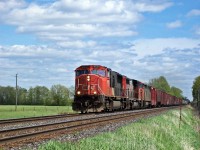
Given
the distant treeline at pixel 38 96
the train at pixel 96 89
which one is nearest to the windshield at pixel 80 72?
the train at pixel 96 89

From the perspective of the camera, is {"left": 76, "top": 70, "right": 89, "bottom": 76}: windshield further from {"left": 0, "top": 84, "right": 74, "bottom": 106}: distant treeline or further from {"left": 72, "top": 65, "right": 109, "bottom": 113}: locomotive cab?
{"left": 0, "top": 84, "right": 74, "bottom": 106}: distant treeline

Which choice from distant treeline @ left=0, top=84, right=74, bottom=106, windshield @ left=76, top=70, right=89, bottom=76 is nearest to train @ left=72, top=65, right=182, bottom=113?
windshield @ left=76, top=70, right=89, bottom=76

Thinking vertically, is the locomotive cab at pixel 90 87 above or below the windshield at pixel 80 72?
below

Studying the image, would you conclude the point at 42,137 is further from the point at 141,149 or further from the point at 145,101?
the point at 145,101

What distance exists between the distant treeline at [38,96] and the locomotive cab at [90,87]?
89990mm

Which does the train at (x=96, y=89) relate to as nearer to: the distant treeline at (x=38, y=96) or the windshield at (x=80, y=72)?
the windshield at (x=80, y=72)

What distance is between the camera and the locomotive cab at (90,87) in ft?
115

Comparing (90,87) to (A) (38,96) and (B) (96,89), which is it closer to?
(B) (96,89)

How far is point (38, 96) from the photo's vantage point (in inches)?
6663

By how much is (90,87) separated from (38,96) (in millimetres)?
136247

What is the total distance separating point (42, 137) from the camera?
48.5 ft

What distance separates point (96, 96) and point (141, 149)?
2351cm

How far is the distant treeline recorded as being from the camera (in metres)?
135

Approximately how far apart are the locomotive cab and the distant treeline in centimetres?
8999
